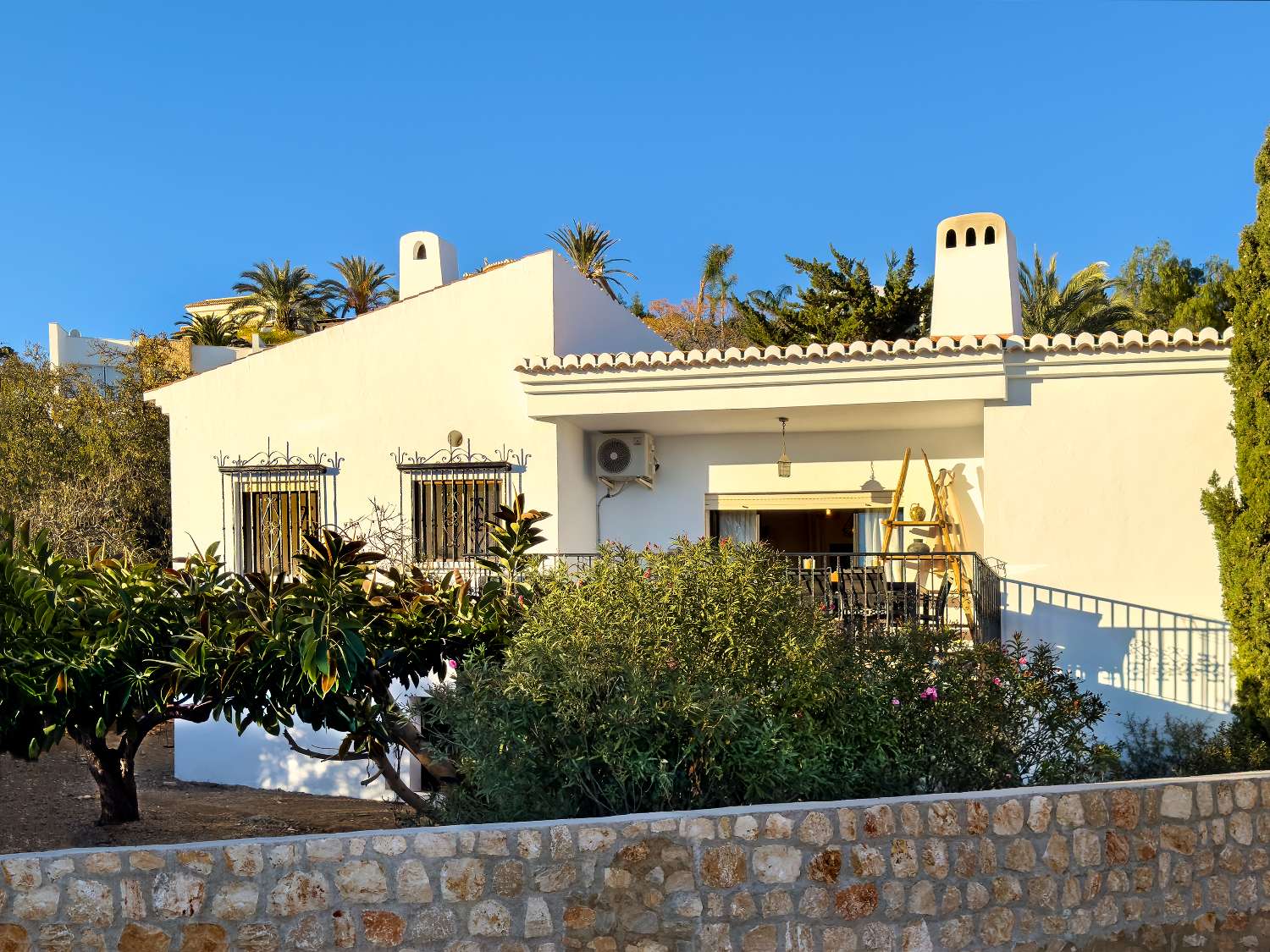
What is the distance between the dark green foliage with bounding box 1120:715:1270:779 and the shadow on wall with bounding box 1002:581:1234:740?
0.17m

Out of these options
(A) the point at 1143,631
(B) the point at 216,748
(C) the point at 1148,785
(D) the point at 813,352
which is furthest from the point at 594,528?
(C) the point at 1148,785

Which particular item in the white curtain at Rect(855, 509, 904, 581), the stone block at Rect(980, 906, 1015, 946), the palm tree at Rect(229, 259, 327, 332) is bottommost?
the stone block at Rect(980, 906, 1015, 946)

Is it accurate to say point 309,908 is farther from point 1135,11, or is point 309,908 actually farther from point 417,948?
point 1135,11

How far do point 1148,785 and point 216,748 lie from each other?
1069 centimetres

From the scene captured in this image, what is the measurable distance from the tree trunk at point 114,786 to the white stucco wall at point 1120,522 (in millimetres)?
8071

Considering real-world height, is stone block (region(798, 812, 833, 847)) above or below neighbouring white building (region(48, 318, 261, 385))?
below

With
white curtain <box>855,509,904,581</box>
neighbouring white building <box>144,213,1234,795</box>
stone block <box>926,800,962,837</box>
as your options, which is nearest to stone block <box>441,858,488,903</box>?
stone block <box>926,800,962,837</box>

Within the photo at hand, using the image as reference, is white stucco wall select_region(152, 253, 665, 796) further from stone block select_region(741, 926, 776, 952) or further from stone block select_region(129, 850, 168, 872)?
stone block select_region(129, 850, 168, 872)

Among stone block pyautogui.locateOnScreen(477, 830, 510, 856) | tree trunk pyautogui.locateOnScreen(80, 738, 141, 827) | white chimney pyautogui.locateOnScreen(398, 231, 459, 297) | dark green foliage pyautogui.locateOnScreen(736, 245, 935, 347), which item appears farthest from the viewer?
dark green foliage pyautogui.locateOnScreen(736, 245, 935, 347)

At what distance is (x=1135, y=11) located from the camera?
9445 millimetres

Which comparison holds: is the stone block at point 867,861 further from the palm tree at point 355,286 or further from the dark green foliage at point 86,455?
the palm tree at point 355,286

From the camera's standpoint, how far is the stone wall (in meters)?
4.11

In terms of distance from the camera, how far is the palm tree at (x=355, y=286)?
36219mm

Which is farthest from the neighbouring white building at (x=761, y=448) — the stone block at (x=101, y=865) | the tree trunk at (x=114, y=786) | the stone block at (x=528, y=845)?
the stone block at (x=101, y=865)
